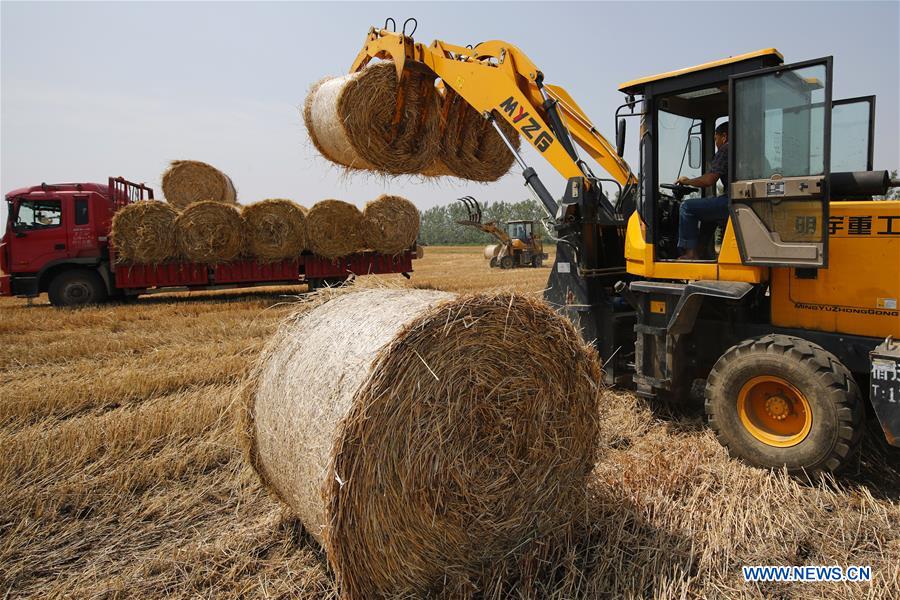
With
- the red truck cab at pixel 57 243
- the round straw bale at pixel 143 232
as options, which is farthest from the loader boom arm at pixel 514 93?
the red truck cab at pixel 57 243

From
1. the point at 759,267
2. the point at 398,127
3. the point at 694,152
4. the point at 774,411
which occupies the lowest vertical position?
the point at 774,411

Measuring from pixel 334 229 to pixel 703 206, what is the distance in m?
9.20

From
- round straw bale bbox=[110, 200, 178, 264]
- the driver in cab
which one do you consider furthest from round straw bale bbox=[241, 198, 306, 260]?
the driver in cab

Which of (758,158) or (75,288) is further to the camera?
(75,288)

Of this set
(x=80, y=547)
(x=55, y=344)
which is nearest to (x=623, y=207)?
(x=80, y=547)

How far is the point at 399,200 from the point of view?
44.1 feet

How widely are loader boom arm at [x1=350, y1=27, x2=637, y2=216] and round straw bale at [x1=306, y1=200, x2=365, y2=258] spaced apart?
6287 mm

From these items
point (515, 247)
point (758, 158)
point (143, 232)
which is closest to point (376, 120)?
point (758, 158)

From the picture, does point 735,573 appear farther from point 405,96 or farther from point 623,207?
point 405,96

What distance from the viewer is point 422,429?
2510 mm

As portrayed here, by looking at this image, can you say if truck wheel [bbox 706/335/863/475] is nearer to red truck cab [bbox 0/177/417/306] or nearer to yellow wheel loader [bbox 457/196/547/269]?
red truck cab [bbox 0/177/417/306]

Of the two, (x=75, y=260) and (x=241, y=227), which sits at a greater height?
(x=241, y=227)

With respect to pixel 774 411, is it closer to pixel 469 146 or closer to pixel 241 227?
pixel 469 146

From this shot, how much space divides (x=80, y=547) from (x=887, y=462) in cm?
462
